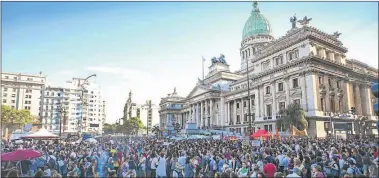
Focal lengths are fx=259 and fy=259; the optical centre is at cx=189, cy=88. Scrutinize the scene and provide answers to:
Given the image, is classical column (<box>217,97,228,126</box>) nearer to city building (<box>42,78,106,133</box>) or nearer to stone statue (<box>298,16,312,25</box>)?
stone statue (<box>298,16,312,25</box>)

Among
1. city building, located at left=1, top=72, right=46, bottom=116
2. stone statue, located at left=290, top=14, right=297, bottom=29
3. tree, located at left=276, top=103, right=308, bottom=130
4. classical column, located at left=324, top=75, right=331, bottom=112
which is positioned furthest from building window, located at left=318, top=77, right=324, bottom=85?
city building, located at left=1, top=72, right=46, bottom=116

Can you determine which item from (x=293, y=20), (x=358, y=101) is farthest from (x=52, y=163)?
(x=358, y=101)

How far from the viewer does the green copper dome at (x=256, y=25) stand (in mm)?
74938

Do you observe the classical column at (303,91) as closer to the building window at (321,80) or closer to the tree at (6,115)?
the building window at (321,80)

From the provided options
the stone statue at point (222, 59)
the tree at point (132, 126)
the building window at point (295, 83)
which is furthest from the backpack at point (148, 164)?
the tree at point (132, 126)

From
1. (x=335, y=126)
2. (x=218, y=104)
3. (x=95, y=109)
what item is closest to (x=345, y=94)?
(x=335, y=126)

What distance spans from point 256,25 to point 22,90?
81.8 meters

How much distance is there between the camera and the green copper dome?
7494cm

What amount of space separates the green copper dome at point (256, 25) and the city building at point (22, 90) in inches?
2950

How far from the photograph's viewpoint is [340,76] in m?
44.3

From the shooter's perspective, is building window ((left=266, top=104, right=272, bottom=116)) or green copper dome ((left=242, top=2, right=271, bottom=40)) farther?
green copper dome ((left=242, top=2, right=271, bottom=40))

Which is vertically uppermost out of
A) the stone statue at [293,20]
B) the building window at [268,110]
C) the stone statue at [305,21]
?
the stone statue at [293,20]

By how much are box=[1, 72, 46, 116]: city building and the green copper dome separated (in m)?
74.9

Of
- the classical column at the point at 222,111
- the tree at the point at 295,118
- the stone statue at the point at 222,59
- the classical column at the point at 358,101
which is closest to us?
the tree at the point at 295,118
